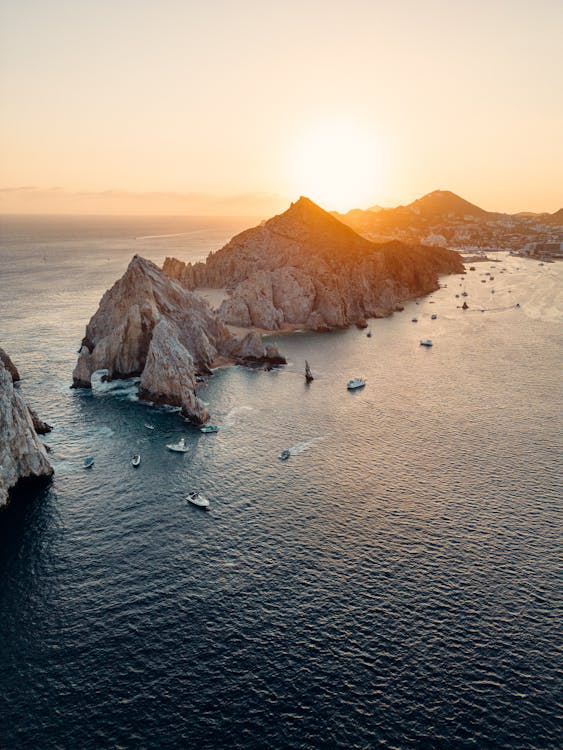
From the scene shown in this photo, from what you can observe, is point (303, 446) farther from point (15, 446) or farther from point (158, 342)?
point (15, 446)

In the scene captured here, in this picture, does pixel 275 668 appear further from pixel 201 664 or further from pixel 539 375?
pixel 539 375

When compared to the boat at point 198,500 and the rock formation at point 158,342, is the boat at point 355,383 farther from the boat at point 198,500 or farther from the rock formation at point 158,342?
the boat at point 198,500

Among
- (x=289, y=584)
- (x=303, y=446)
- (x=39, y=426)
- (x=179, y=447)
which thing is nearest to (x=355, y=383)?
(x=303, y=446)

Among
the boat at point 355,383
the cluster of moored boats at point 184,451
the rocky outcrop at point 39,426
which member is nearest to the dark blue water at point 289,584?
the cluster of moored boats at point 184,451

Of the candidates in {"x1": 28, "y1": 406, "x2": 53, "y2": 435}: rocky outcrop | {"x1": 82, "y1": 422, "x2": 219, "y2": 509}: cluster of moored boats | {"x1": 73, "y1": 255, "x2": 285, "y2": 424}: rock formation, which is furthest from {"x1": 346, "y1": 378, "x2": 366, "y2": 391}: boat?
{"x1": 28, "y1": 406, "x2": 53, "y2": 435}: rocky outcrop

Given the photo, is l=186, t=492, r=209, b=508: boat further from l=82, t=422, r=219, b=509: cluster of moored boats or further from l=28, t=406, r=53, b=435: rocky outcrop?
l=28, t=406, r=53, b=435: rocky outcrop

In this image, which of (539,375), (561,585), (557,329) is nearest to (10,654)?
(561,585)
